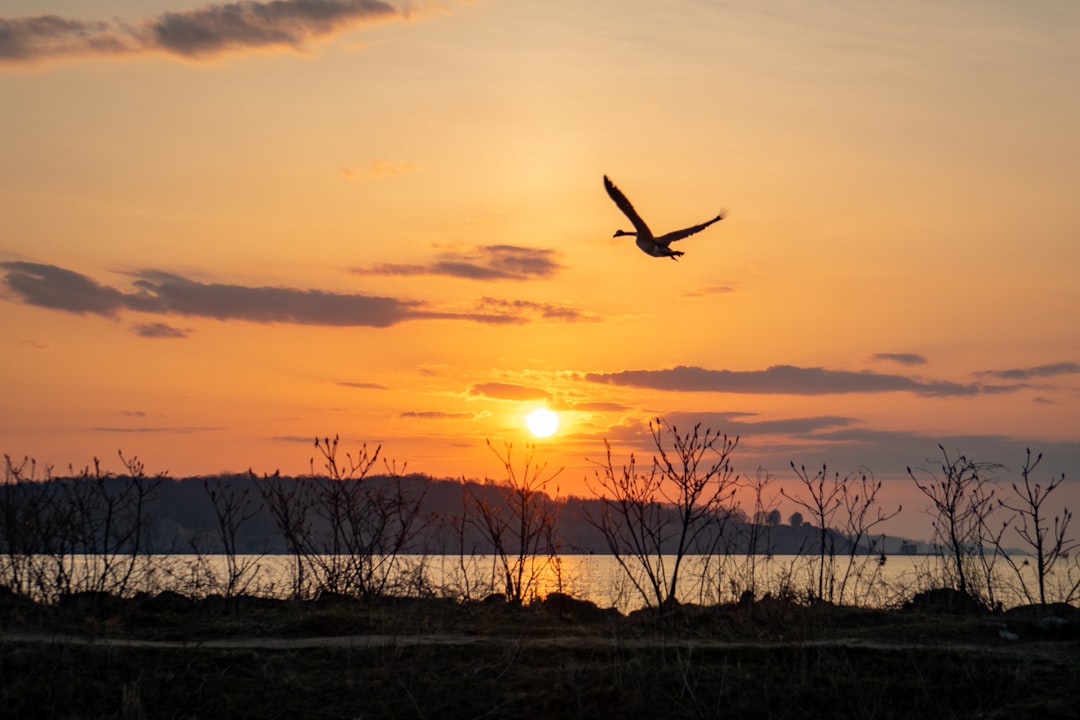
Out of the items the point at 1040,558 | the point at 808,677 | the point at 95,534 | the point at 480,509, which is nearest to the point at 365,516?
the point at 480,509

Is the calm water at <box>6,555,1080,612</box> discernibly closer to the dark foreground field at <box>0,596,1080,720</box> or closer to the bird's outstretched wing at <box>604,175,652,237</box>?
the dark foreground field at <box>0,596,1080,720</box>

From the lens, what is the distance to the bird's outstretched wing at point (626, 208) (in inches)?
844

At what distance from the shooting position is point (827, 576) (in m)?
21.9

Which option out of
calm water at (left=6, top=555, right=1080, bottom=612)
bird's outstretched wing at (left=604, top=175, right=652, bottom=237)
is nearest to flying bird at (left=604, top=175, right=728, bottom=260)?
bird's outstretched wing at (left=604, top=175, right=652, bottom=237)

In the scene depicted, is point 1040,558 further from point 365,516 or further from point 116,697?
point 116,697

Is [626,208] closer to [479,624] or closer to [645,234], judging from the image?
[645,234]

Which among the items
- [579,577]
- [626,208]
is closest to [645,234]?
[626,208]

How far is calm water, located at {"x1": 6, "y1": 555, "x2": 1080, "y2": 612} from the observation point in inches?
821

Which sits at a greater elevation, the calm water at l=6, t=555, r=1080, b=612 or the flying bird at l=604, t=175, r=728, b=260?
the flying bird at l=604, t=175, r=728, b=260

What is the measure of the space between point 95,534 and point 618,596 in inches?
399

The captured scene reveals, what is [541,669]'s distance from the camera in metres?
16.1

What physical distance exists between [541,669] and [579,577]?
7.92m

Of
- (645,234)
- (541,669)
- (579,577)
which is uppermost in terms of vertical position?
(645,234)

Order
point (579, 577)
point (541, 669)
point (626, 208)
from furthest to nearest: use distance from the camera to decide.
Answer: point (579, 577) < point (626, 208) < point (541, 669)
